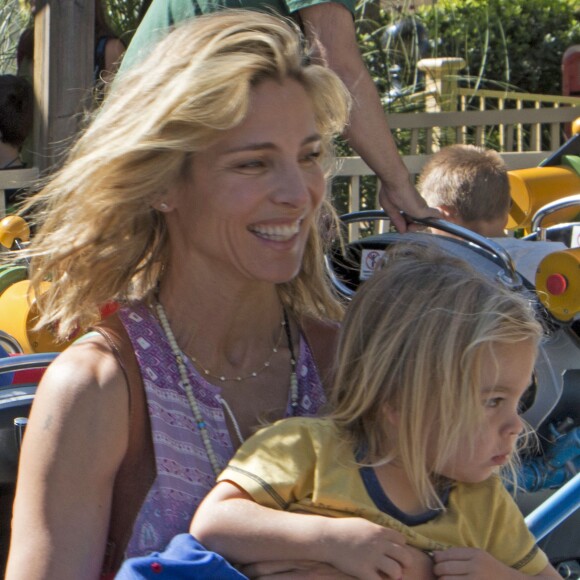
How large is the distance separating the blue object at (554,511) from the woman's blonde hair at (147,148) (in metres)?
0.53

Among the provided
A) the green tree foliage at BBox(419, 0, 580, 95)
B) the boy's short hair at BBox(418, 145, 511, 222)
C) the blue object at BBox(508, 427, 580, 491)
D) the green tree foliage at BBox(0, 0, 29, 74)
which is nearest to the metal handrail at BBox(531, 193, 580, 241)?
the boy's short hair at BBox(418, 145, 511, 222)

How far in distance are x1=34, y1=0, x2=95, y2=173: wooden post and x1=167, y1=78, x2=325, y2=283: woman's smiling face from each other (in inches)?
114

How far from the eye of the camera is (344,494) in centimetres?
151

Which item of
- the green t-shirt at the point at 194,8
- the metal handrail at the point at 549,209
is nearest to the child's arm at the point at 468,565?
the green t-shirt at the point at 194,8

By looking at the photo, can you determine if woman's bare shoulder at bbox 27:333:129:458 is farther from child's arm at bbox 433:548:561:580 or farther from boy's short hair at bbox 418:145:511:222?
boy's short hair at bbox 418:145:511:222

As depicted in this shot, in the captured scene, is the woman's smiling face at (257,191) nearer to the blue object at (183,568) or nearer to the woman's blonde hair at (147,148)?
the woman's blonde hair at (147,148)

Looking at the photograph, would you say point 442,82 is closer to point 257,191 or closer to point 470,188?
point 470,188

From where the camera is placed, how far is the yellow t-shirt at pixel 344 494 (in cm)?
151

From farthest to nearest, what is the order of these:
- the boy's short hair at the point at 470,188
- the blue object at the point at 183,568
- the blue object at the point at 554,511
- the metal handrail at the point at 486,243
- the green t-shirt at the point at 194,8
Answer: the boy's short hair at the point at 470,188 < the green t-shirt at the point at 194,8 < the metal handrail at the point at 486,243 < the blue object at the point at 554,511 < the blue object at the point at 183,568

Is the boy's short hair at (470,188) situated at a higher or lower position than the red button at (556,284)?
higher

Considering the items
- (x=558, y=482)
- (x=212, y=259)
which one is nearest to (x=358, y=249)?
(x=558, y=482)

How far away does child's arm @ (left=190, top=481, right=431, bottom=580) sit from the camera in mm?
1452

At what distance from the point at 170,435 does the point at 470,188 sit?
6.48 ft

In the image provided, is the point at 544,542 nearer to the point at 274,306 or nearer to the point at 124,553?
the point at 274,306
